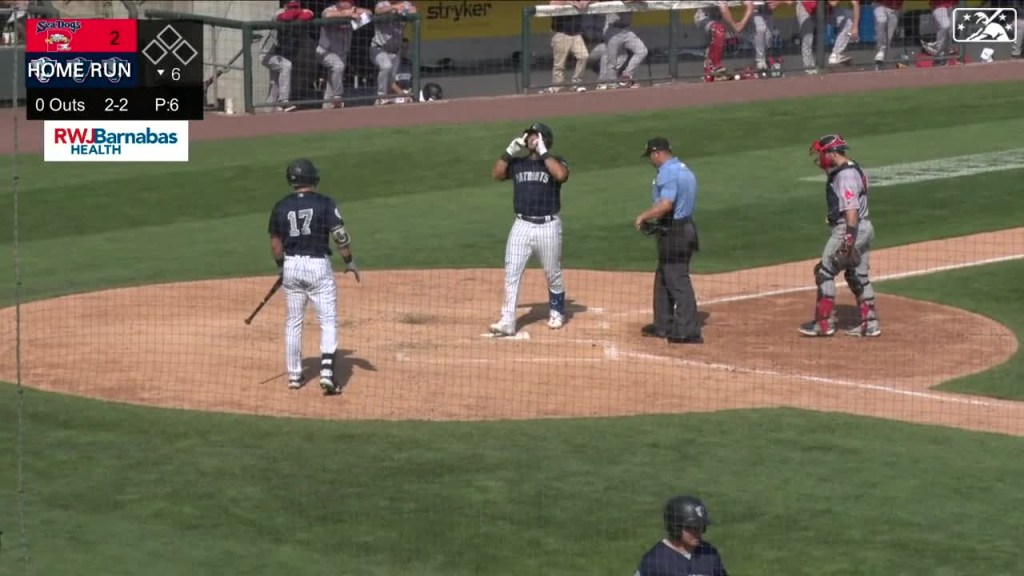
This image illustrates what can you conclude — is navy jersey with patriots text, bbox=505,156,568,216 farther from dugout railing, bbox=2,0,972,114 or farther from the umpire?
dugout railing, bbox=2,0,972,114

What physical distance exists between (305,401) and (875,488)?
4409mm

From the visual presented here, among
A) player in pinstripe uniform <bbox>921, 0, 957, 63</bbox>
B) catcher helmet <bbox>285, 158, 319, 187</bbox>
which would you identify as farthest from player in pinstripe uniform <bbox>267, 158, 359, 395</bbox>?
player in pinstripe uniform <bbox>921, 0, 957, 63</bbox>

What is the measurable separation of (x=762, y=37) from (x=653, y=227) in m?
15.0

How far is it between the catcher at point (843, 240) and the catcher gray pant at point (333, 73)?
11957 millimetres

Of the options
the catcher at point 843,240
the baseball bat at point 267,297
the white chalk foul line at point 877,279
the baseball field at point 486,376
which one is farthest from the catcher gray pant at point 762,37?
the baseball bat at point 267,297

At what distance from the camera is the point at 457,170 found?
24.1 metres

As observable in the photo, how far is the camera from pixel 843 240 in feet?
51.2

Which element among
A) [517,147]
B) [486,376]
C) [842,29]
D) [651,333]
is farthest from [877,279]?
[842,29]

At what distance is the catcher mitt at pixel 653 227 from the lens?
15.6 meters

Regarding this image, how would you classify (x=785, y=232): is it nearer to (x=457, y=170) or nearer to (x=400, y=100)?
(x=457, y=170)

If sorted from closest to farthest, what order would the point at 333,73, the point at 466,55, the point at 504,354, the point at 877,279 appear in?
1. the point at 504,354
2. the point at 877,279
3. the point at 333,73
4. the point at 466,55

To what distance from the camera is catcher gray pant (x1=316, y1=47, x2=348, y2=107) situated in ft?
86.5

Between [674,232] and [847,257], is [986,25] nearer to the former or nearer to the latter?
[847,257]

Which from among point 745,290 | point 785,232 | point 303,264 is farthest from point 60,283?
point 785,232
